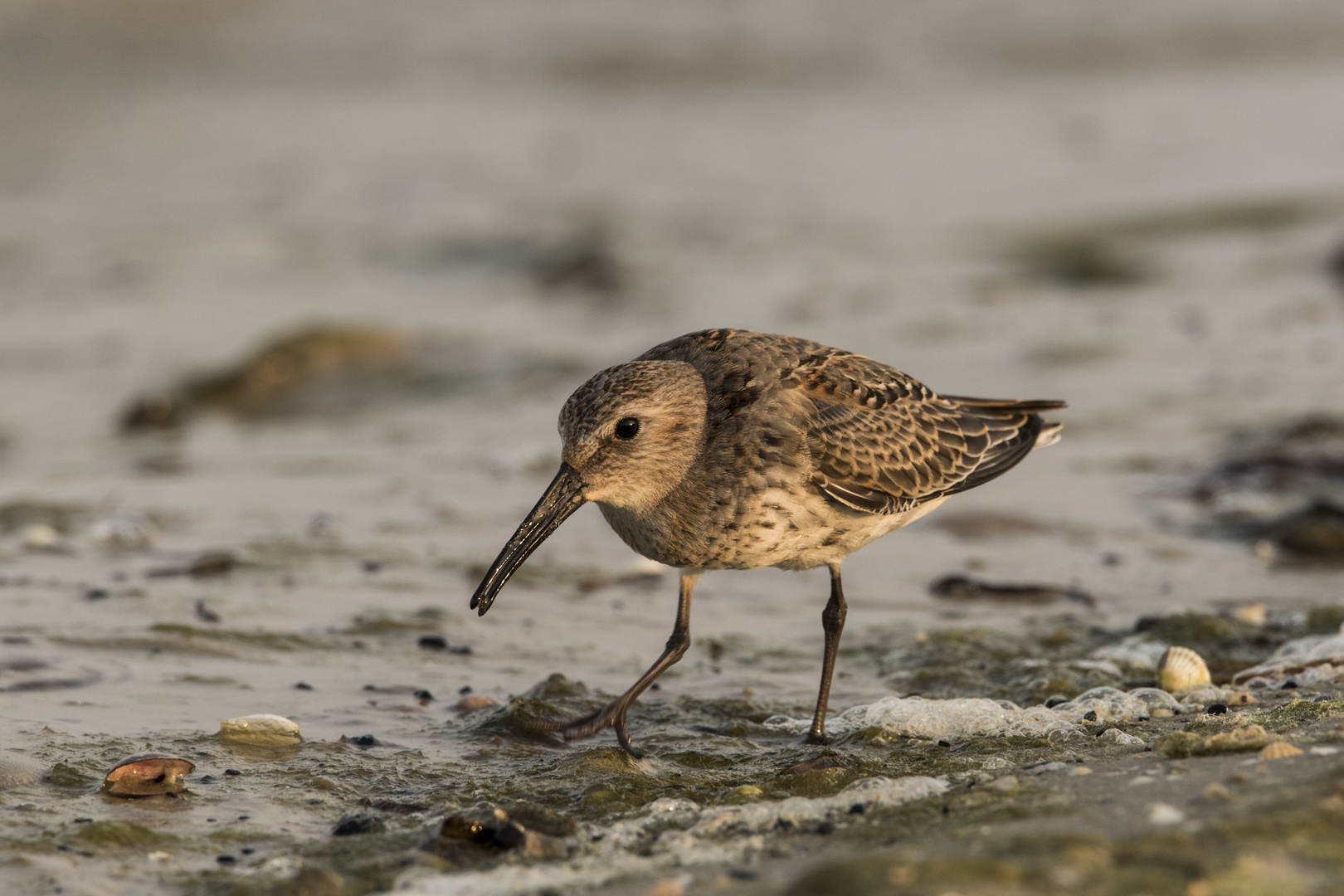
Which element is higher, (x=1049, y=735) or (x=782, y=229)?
(x=782, y=229)

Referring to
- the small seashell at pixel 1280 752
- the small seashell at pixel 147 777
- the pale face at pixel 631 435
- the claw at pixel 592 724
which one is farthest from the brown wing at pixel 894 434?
the small seashell at pixel 147 777

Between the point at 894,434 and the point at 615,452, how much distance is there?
1241 millimetres

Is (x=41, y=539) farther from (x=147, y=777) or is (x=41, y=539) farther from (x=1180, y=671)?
(x=1180, y=671)

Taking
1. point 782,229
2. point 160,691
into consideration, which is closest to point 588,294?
point 782,229

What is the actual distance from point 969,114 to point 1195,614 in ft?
45.7

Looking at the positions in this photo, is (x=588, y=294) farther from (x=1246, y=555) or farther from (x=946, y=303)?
(x=1246, y=555)

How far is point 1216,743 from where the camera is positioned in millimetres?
3869

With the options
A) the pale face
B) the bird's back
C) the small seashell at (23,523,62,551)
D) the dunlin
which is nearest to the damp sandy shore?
the small seashell at (23,523,62,551)

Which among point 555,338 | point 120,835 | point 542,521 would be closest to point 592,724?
point 542,521

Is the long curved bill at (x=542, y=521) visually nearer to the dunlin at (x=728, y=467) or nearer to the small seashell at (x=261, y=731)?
the dunlin at (x=728, y=467)

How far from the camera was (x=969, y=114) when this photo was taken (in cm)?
1873

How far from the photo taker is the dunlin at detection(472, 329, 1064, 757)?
16.0ft

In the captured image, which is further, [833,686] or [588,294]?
[588,294]

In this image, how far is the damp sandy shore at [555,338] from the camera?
4.43 meters
